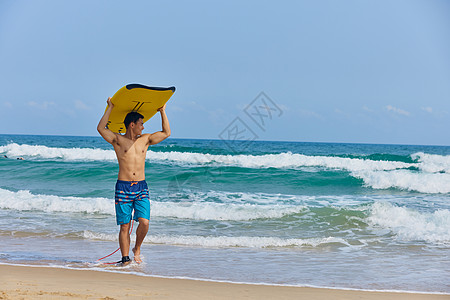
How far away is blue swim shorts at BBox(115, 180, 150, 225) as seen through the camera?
5094 mm

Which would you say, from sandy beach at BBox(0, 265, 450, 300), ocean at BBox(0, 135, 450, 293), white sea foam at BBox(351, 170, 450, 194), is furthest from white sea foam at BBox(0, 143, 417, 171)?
sandy beach at BBox(0, 265, 450, 300)

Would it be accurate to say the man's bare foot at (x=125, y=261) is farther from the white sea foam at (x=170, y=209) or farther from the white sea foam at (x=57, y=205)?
the white sea foam at (x=57, y=205)

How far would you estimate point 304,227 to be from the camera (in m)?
8.49

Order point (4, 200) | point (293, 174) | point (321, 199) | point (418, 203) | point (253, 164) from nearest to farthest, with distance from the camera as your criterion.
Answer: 1. point (4, 200)
2. point (418, 203)
3. point (321, 199)
4. point (293, 174)
5. point (253, 164)

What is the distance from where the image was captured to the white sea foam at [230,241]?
6.88 m

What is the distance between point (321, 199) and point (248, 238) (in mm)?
5860

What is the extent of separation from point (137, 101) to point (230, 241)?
303 centimetres

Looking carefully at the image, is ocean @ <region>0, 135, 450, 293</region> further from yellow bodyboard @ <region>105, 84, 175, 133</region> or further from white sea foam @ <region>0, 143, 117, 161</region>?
white sea foam @ <region>0, 143, 117, 161</region>

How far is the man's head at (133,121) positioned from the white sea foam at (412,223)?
194 inches

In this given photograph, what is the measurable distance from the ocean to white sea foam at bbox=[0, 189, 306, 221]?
2 centimetres

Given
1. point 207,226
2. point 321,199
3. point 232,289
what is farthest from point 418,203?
point 232,289

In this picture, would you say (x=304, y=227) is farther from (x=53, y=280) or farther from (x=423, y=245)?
(x=53, y=280)

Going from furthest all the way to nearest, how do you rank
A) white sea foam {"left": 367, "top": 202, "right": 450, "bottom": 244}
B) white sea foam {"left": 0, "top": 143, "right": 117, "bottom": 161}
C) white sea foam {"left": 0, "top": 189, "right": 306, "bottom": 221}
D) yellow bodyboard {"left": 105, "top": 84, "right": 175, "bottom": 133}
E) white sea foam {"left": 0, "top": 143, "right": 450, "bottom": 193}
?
white sea foam {"left": 0, "top": 143, "right": 117, "bottom": 161}
white sea foam {"left": 0, "top": 143, "right": 450, "bottom": 193}
white sea foam {"left": 0, "top": 189, "right": 306, "bottom": 221}
white sea foam {"left": 367, "top": 202, "right": 450, "bottom": 244}
yellow bodyboard {"left": 105, "top": 84, "right": 175, "bottom": 133}

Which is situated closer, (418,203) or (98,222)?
(98,222)
